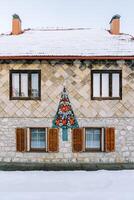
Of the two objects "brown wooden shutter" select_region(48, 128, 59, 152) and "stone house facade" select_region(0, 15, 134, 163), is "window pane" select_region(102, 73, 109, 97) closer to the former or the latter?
"stone house facade" select_region(0, 15, 134, 163)

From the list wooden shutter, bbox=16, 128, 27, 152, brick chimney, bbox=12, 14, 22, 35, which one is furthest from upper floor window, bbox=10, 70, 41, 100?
brick chimney, bbox=12, 14, 22, 35

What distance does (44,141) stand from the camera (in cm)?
1307

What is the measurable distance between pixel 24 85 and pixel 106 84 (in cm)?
462

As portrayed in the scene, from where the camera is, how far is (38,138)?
516 inches

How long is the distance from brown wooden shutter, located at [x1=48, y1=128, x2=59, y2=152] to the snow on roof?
4.24 metres

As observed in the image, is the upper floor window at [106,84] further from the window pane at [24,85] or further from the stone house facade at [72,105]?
the window pane at [24,85]

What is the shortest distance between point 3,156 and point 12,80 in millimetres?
4303

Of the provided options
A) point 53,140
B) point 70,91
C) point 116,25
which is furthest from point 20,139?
point 116,25

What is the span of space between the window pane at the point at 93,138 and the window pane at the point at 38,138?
254 centimetres

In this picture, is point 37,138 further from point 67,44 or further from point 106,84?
point 67,44

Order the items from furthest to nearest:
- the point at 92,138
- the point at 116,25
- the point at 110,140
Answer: the point at 116,25 → the point at 92,138 → the point at 110,140

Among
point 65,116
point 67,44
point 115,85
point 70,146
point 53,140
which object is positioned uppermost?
point 67,44

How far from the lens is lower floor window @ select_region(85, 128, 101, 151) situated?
1304cm

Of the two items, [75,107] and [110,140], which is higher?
[75,107]
